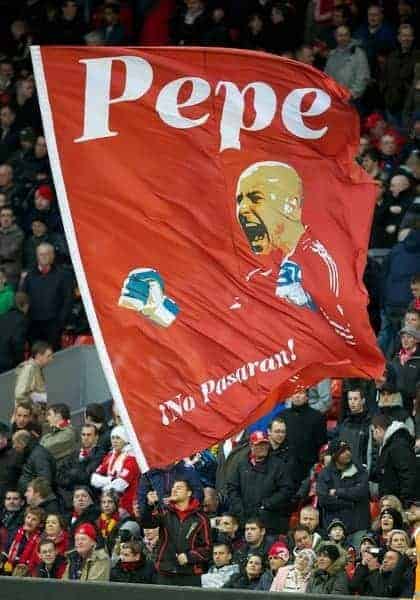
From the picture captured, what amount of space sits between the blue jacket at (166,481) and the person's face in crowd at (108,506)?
33 centimetres

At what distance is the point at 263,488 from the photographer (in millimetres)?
15500

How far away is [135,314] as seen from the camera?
10.6 metres

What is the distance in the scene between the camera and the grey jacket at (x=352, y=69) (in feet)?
68.6

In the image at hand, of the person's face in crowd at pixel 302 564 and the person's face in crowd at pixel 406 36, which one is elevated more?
the person's face in crowd at pixel 406 36

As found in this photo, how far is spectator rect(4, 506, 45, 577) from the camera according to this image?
1556 cm

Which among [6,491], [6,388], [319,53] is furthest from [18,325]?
[319,53]

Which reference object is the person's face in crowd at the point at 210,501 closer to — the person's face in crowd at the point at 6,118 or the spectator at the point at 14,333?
the spectator at the point at 14,333

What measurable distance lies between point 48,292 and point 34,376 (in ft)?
5.26

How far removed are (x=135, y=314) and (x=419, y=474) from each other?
4984 millimetres

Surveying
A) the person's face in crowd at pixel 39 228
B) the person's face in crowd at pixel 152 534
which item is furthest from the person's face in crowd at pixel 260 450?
the person's face in crowd at pixel 39 228

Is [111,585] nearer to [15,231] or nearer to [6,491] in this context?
[6,491]

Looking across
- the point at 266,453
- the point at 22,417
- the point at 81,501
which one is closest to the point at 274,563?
the point at 266,453

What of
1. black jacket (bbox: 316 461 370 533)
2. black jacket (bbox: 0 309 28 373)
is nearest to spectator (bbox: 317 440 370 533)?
black jacket (bbox: 316 461 370 533)

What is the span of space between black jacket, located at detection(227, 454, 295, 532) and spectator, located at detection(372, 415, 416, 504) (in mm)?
806
